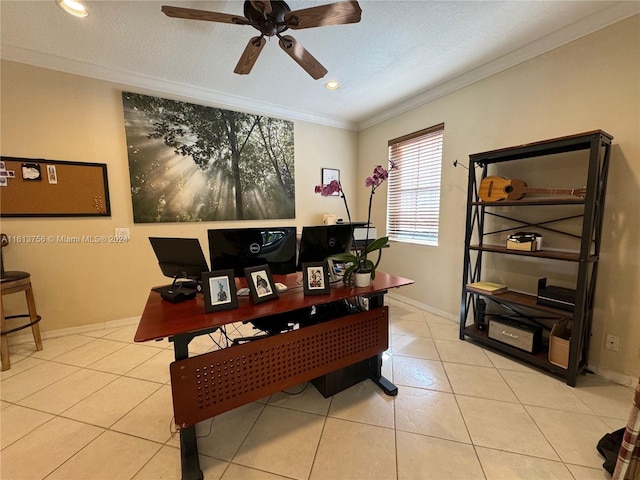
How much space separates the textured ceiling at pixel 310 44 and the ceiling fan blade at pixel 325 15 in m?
0.35

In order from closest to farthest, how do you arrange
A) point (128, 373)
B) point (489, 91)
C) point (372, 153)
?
point (128, 373)
point (489, 91)
point (372, 153)

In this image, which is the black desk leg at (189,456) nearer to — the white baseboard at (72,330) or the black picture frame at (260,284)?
the black picture frame at (260,284)

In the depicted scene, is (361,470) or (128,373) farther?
(128,373)

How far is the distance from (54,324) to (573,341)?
4491mm

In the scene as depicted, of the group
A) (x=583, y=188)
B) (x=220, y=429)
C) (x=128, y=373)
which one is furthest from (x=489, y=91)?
(x=128, y=373)

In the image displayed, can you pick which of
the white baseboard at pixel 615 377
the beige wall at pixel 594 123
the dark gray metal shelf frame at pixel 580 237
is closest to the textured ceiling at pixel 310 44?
the beige wall at pixel 594 123

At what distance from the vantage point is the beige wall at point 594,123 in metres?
1.72

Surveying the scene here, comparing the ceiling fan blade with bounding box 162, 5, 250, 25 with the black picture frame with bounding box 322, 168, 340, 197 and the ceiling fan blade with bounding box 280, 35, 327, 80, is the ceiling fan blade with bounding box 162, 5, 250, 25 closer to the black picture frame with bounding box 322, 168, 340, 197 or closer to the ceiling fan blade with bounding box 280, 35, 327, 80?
the ceiling fan blade with bounding box 280, 35, 327, 80

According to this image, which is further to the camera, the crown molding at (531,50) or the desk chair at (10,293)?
the desk chair at (10,293)

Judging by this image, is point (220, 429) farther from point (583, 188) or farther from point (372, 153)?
point (372, 153)

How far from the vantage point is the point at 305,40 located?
6.69 feet

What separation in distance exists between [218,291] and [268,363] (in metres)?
0.51

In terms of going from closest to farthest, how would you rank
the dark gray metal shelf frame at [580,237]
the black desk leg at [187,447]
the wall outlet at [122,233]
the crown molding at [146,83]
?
the black desk leg at [187,447] < the dark gray metal shelf frame at [580,237] < the crown molding at [146,83] < the wall outlet at [122,233]

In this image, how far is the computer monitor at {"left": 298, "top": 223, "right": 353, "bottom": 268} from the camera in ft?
5.52
